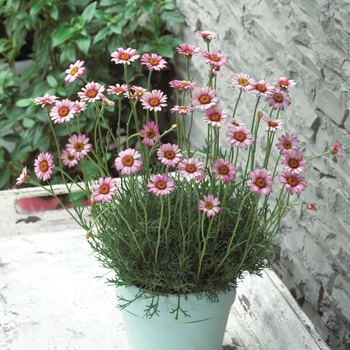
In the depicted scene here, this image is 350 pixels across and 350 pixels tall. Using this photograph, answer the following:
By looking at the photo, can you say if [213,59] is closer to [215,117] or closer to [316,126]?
[215,117]

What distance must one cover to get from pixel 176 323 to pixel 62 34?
1.24 metres

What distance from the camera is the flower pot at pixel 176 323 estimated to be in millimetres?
1085

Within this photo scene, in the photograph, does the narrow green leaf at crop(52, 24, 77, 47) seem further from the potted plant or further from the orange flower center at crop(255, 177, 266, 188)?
the orange flower center at crop(255, 177, 266, 188)

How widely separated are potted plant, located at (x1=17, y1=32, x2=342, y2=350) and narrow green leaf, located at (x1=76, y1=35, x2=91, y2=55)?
1.01 metres

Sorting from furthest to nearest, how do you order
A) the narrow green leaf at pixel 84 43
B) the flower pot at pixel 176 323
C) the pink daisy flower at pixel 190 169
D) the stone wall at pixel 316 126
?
the narrow green leaf at pixel 84 43 → the stone wall at pixel 316 126 → the flower pot at pixel 176 323 → the pink daisy flower at pixel 190 169

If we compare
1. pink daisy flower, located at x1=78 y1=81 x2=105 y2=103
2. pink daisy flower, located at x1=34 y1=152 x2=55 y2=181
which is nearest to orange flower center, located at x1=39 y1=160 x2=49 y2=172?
pink daisy flower, located at x1=34 y1=152 x2=55 y2=181

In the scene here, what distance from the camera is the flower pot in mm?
1085

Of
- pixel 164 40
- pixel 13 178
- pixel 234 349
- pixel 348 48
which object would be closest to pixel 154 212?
pixel 234 349

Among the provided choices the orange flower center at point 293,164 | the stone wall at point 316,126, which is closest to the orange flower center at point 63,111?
the orange flower center at point 293,164

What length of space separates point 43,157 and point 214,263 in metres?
0.29

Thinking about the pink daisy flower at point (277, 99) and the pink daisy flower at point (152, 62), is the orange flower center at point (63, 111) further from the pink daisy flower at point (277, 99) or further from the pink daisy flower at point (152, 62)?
the pink daisy flower at point (277, 99)

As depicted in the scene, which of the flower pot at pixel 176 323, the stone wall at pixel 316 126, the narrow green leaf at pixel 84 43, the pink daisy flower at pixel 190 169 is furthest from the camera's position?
the narrow green leaf at pixel 84 43

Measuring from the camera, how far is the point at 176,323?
1.10m

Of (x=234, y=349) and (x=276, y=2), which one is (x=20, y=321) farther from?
(x=276, y=2)
